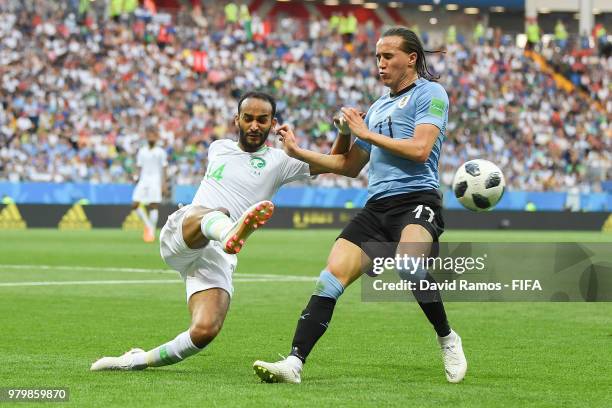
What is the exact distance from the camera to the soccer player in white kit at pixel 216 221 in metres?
7.52

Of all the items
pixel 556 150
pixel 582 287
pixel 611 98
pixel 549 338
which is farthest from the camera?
pixel 611 98

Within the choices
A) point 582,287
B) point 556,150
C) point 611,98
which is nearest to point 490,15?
point 611,98

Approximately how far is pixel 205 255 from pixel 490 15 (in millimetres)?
50358

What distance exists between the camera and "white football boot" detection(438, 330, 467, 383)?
7.29m

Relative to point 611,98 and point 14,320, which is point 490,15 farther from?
point 14,320

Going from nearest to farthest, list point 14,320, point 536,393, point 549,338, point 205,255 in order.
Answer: point 536,393 → point 205,255 → point 549,338 → point 14,320

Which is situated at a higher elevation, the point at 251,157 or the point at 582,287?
the point at 251,157

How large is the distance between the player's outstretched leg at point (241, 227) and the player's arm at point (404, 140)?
728mm

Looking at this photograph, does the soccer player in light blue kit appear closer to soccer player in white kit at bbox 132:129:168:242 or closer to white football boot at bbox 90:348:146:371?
white football boot at bbox 90:348:146:371

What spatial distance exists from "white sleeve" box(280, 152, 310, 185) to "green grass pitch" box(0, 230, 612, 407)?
→ 4.33ft

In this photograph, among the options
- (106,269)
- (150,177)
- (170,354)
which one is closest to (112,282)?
Result: (106,269)

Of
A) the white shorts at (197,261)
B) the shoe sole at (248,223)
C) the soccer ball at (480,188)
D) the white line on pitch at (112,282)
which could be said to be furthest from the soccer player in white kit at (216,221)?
the white line on pitch at (112,282)

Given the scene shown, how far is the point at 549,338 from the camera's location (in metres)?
10.0

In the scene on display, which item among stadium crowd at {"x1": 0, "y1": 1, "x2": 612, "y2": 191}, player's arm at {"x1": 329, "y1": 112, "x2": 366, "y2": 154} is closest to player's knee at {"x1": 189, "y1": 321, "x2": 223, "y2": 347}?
player's arm at {"x1": 329, "y1": 112, "x2": 366, "y2": 154}
